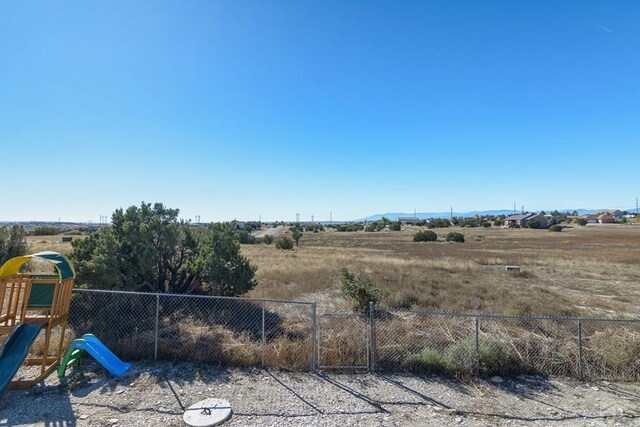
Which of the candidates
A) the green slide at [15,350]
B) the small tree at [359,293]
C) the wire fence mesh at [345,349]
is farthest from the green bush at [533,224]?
the green slide at [15,350]

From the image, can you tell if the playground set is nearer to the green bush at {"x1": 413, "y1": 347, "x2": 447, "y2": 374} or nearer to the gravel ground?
the gravel ground

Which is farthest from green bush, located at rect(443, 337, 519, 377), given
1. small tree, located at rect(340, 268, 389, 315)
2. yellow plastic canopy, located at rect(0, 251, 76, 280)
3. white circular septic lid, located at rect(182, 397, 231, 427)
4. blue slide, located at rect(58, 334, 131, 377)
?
yellow plastic canopy, located at rect(0, 251, 76, 280)

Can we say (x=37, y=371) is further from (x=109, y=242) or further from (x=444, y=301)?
(x=444, y=301)

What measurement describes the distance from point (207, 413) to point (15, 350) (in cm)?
375

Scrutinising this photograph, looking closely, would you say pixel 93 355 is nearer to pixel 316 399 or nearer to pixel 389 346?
pixel 316 399

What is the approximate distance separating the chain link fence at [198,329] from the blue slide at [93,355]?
693 mm

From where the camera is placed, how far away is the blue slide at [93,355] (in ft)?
19.4

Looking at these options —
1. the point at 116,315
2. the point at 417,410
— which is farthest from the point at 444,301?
the point at 116,315

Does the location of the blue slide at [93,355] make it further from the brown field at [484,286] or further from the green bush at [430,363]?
the brown field at [484,286]

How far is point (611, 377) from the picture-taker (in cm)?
658

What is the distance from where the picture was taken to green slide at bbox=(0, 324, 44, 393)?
5.31m

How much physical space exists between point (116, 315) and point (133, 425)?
4705 mm

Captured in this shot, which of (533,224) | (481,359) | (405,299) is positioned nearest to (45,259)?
A: (481,359)

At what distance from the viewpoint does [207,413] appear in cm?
496
